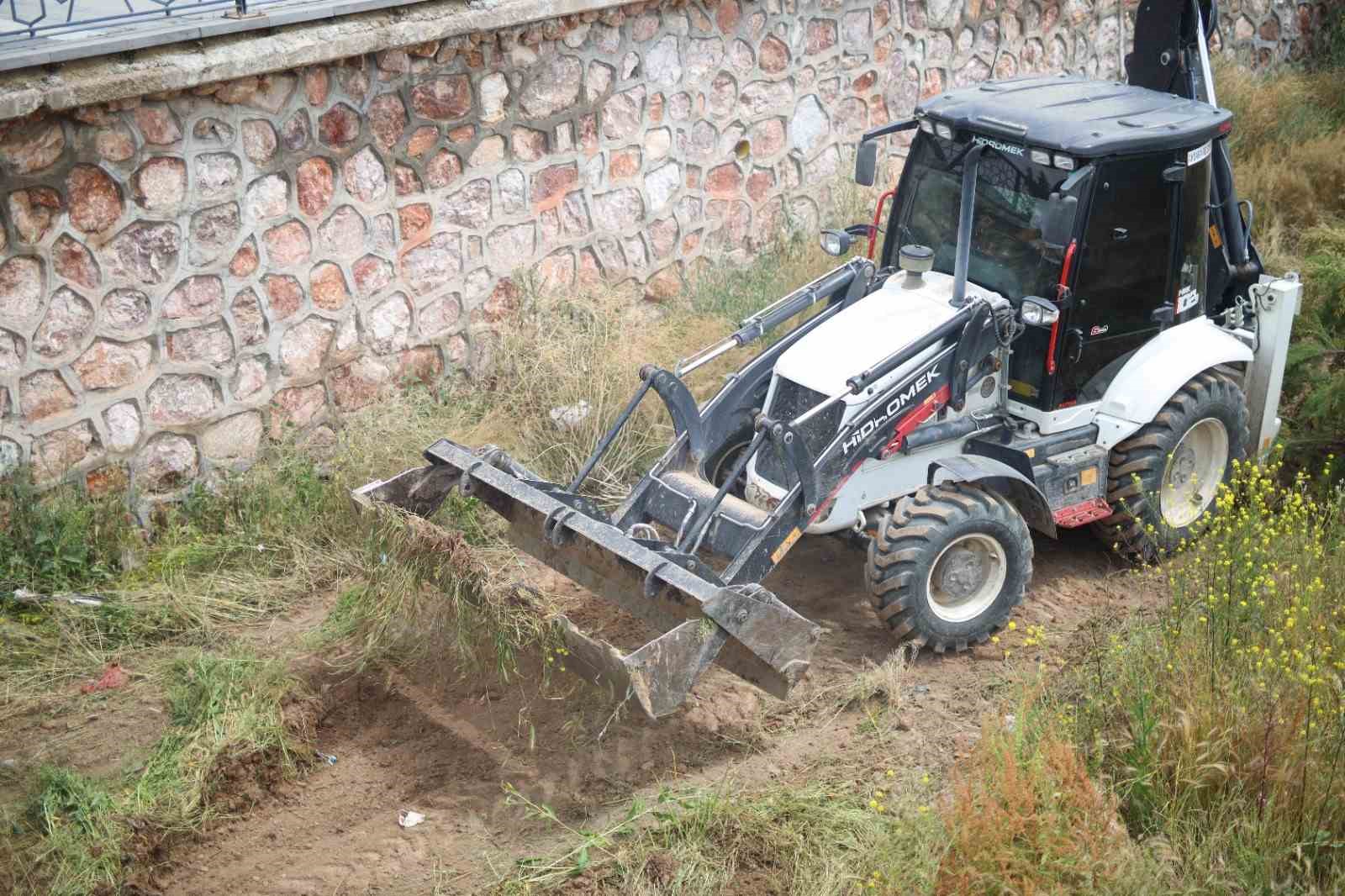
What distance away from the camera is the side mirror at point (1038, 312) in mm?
6207

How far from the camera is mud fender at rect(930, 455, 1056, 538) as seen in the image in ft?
20.9

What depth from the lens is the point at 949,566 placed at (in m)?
6.38

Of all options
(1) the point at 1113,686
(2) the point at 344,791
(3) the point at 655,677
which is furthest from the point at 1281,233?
(2) the point at 344,791

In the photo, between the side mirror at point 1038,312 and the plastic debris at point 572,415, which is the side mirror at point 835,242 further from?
the plastic debris at point 572,415

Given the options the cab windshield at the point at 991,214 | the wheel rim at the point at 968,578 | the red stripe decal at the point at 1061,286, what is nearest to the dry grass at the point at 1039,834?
the wheel rim at the point at 968,578

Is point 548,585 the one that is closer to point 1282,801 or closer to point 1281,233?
point 1282,801

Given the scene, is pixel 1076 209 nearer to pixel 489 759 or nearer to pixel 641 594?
pixel 641 594

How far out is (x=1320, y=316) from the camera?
8367mm

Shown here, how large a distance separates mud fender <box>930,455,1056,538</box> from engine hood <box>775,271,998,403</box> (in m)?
0.51

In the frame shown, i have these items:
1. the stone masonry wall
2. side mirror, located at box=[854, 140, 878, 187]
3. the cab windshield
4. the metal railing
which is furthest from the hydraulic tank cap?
the metal railing

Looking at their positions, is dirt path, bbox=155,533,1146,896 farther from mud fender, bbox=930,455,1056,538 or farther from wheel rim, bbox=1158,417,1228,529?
wheel rim, bbox=1158,417,1228,529

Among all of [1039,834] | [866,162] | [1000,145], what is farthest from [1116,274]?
[1039,834]

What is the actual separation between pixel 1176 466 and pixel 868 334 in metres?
1.95

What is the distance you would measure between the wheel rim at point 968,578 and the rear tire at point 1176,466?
0.72 metres
